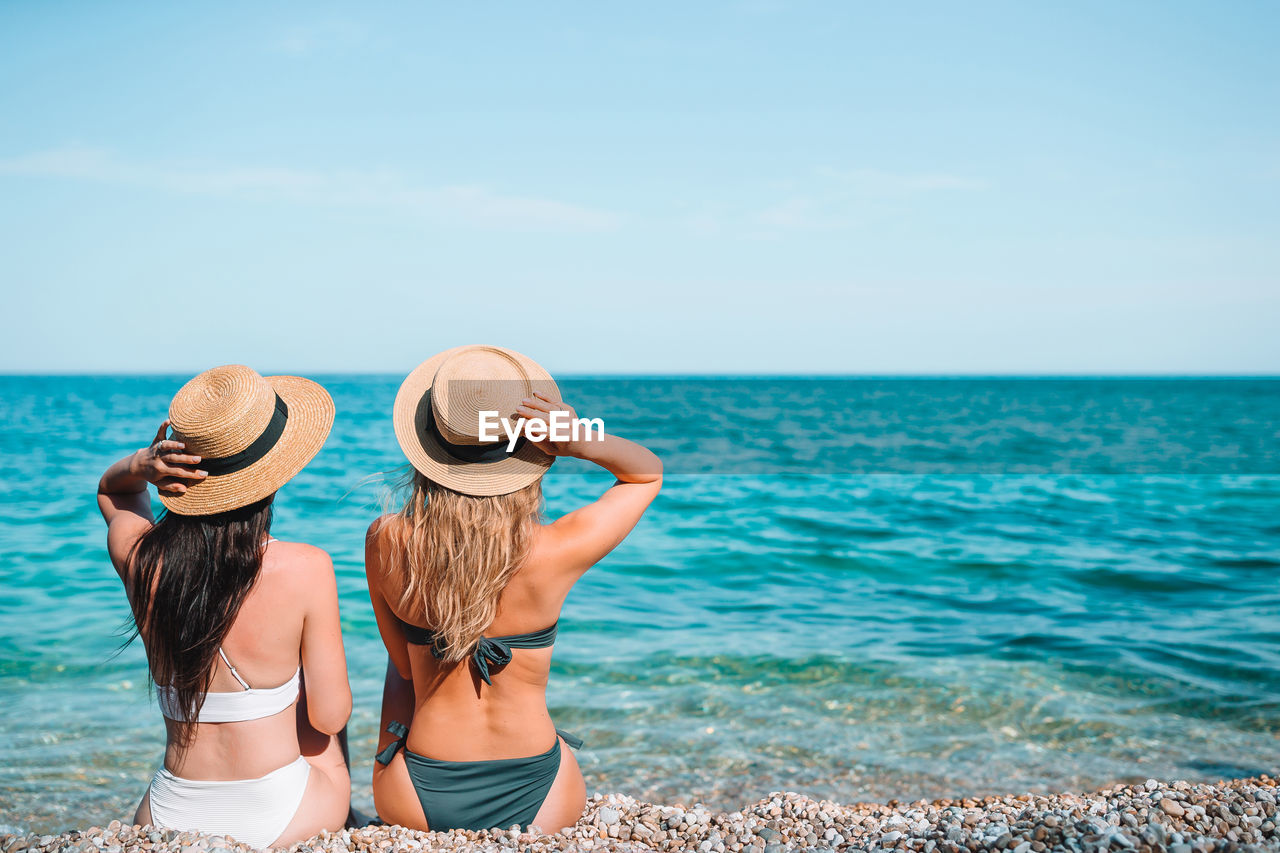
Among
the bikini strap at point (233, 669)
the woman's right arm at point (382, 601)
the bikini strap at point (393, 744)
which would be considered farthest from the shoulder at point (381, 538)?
the bikini strap at point (393, 744)

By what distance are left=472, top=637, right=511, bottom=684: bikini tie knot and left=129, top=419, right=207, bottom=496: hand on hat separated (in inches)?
37.1

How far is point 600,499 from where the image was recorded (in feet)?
8.55

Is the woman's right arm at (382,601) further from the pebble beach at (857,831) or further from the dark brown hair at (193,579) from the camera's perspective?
the pebble beach at (857,831)

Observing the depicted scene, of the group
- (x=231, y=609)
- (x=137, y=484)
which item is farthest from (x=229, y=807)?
(x=137, y=484)

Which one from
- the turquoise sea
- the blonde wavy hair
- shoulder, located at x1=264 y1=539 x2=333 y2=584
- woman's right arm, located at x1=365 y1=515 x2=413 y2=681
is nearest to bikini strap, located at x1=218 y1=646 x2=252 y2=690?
shoulder, located at x1=264 y1=539 x2=333 y2=584

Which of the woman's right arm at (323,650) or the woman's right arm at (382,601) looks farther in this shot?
the woman's right arm at (382,601)

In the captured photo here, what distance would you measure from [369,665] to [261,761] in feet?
11.5

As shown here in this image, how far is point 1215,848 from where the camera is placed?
7.25ft

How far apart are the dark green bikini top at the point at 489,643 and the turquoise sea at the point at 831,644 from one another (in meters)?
0.46

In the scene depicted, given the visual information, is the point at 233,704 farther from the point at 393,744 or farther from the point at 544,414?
the point at 544,414

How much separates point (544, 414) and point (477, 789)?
127 cm

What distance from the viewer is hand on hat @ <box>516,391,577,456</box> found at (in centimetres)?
250

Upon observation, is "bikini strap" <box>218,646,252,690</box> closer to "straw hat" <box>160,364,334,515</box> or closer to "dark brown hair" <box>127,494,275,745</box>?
"dark brown hair" <box>127,494,275,745</box>

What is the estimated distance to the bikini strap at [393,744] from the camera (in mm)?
2852
